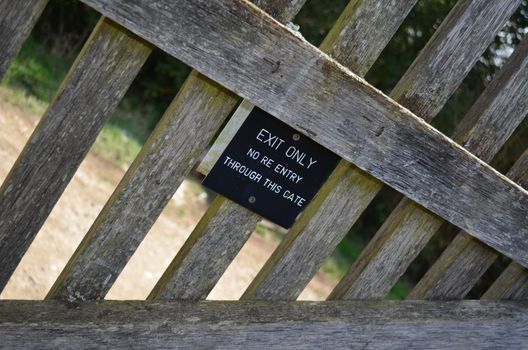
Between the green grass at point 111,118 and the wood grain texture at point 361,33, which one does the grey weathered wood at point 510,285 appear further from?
the green grass at point 111,118

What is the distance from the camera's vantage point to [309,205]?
93.5 inches

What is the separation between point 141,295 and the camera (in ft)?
14.0

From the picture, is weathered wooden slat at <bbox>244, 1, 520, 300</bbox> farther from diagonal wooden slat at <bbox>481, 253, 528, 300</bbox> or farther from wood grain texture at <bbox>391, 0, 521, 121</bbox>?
diagonal wooden slat at <bbox>481, 253, 528, 300</bbox>

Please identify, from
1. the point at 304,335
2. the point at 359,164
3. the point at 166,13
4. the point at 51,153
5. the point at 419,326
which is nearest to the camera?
the point at 166,13

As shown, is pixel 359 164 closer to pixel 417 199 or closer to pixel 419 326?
pixel 417 199

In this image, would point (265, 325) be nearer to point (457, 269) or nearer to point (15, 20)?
point (457, 269)

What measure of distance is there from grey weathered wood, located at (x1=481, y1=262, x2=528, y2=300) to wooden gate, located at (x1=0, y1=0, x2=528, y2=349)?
174mm

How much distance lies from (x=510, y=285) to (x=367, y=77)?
556cm

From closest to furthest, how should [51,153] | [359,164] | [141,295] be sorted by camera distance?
1. [51,153]
2. [359,164]
3. [141,295]

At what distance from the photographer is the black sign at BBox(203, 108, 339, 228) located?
2131 mm

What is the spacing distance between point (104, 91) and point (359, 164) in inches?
30.1

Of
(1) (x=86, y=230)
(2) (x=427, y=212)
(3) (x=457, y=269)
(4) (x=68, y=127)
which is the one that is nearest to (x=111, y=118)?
(1) (x=86, y=230)

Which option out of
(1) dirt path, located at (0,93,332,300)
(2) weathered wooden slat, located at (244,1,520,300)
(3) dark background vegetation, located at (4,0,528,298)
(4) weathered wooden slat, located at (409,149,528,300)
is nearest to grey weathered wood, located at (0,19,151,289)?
(2) weathered wooden slat, located at (244,1,520,300)

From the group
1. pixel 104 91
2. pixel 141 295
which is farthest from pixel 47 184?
pixel 141 295
